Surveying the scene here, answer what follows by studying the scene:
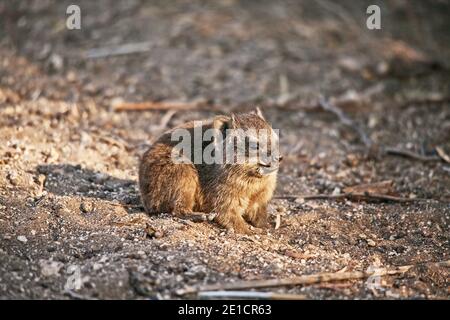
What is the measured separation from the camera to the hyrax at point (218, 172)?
235 inches

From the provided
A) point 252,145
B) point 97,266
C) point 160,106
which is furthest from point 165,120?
point 97,266

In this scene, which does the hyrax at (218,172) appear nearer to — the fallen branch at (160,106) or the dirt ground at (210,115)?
the dirt ground at (210,115)

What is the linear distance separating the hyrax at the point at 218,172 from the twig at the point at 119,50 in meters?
4.92

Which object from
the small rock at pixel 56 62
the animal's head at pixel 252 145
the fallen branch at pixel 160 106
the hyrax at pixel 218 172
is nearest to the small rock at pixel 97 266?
the hyrax at pixel 218 172

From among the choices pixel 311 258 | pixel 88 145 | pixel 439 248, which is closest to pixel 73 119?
pixel 88 145

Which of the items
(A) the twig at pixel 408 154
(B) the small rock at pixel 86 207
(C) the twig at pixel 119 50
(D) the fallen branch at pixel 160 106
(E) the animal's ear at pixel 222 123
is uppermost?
(C) the twig at pixel 119 50

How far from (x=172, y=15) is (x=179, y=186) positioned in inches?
257

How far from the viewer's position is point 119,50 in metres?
11.1

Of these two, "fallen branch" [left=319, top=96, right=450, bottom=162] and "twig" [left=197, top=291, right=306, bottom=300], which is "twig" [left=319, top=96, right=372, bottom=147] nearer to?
"fallen branch" [left=319, top=96, right=450, bottom=162]

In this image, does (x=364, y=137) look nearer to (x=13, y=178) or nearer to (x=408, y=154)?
(x=408, y=154)

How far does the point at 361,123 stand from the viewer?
9453mm

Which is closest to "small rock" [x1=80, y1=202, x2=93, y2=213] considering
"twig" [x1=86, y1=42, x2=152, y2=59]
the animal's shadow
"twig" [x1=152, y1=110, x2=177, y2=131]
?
the animal's shadow

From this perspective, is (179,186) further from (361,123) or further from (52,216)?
(361,123)
